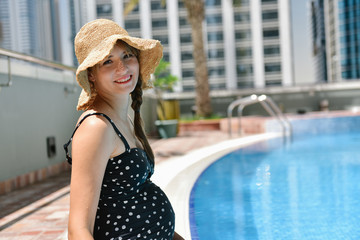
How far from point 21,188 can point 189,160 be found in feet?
8.92

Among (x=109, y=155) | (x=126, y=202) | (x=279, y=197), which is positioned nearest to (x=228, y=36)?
(x=279, y=197)

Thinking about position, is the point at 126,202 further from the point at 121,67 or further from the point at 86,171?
the point at 121,67

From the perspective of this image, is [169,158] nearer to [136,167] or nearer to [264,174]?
[264,174]

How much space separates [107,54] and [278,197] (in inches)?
142

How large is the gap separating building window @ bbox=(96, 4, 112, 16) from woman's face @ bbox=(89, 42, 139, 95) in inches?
2901

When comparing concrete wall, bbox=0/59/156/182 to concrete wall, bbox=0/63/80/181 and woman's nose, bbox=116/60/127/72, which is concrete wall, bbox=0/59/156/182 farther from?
woman's nose, bbox=116/60/127/72

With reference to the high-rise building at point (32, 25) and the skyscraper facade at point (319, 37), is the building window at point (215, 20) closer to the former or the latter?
the skyscraper facade at point (319, 37)

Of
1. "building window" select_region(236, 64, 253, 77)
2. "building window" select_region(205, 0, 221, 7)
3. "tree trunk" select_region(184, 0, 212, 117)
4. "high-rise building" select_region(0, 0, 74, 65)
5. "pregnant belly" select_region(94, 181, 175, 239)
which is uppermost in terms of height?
"high-rise building" select_region(0, 0, 74, 65)

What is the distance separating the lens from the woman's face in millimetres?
1346

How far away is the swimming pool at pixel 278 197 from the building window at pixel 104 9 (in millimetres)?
68534

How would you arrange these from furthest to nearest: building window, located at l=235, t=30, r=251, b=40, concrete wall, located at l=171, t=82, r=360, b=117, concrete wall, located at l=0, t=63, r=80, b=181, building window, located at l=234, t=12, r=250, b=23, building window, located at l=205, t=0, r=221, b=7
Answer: building window, located at l=205, t=0, r=221, b=7
building window, located at l=235, t=30, r=251, b=40
building window, located at l=234, t=12, r=250, b=23
concrete wall, located at l=171, t=82, r=360, b=117
concrete wall, located at l=0, t=63, r=80, b=181

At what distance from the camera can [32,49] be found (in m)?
170

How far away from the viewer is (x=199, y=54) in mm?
15664

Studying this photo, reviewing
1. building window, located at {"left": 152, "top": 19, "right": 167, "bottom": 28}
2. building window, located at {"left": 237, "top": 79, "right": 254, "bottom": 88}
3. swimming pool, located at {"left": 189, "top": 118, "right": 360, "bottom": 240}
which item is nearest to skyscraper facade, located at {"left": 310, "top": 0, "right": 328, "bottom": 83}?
building window, located at {"left": 237, "top": 79, "right": 254, "bottom": 88}
